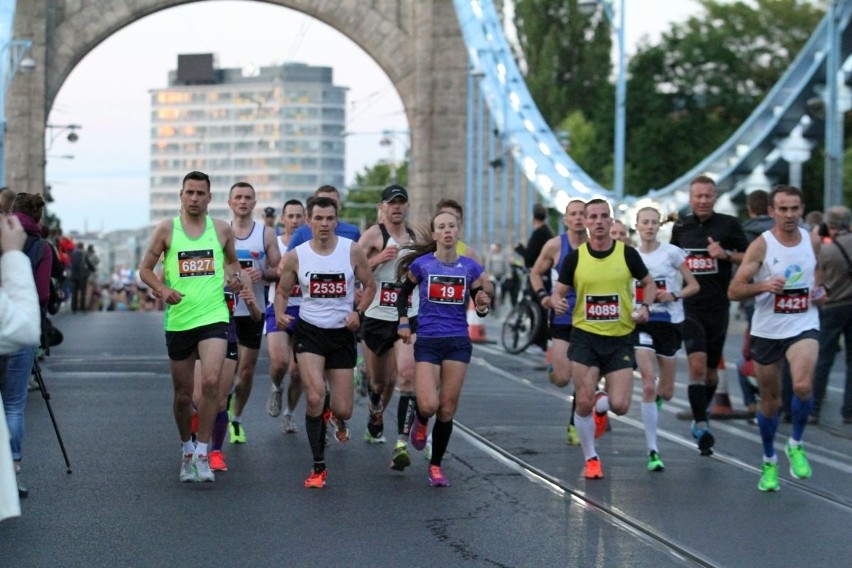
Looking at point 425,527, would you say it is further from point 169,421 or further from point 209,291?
point 169,421

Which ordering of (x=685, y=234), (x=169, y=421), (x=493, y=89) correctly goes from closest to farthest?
(x=685, y=234) < (x=169, y=421) < (x=493, y=89)

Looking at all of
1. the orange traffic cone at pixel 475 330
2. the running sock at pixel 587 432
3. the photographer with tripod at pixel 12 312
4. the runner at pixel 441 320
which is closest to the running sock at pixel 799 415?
the running sock at pixel 587 432

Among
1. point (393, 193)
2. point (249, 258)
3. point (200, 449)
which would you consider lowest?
point (200, 449)

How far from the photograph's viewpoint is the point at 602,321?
11117 mm

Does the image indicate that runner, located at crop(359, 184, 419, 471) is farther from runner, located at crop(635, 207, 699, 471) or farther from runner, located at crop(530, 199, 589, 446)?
runner, located at crop(635, 207, 699, 471)

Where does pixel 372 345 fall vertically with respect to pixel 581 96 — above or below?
below

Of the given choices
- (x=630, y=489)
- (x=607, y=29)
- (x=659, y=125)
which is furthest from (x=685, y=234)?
(x=607, y=29)

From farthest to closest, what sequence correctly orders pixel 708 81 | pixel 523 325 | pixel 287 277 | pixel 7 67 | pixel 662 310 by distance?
pixel 708 81 < pixel 7 67 < pixel 523 325 < pixel 662 310 < pixel 287 277

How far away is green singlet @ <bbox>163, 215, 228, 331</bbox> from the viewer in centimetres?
1045

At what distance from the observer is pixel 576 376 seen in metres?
11.1

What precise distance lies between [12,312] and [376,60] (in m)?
48.9

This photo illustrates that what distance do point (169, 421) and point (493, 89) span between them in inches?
1629

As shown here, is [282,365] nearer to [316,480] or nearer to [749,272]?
[316,480]

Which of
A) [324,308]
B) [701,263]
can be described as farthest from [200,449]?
[701,263]
